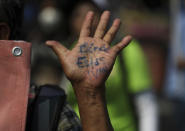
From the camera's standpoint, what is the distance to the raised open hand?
200 cm

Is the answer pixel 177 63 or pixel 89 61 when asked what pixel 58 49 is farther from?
pixel 177 63

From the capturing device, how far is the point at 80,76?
2.00 metres

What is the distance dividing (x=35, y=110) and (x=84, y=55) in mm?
298

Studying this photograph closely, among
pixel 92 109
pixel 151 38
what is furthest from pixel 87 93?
pixel 151 38

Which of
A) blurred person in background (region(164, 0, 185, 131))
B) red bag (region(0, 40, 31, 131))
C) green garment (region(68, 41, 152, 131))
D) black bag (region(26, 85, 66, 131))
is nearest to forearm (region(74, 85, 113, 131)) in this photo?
black bag (region(26, 85, 66, 131))

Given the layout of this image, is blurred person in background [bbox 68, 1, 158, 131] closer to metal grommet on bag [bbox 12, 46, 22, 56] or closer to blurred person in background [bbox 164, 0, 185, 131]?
metal grommet on bag [bbox 12, 46, 22, 56]

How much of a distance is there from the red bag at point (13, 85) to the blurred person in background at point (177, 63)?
3927mm

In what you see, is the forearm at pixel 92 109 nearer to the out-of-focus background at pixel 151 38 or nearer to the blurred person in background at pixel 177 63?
the out-of-focus background at pixel 151 38

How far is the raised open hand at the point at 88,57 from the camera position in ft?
6.57

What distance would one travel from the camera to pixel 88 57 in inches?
81.0

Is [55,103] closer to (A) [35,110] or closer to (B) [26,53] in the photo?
(A) [35,110]

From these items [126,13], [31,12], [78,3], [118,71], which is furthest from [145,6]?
[118,71]

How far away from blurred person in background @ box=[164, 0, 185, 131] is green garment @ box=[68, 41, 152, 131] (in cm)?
214

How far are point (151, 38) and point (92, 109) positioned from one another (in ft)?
17.9
